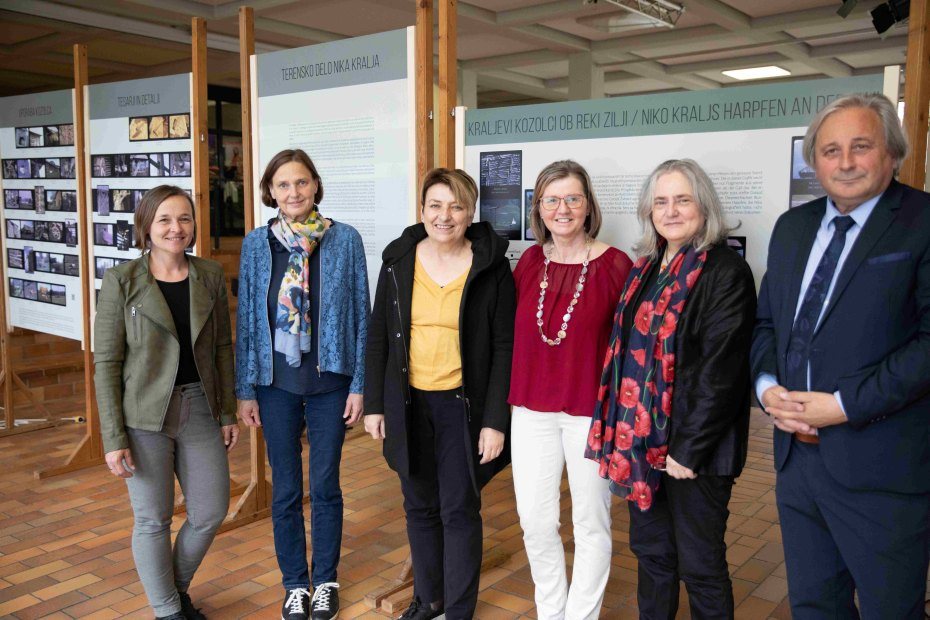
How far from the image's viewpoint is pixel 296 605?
2953 mm

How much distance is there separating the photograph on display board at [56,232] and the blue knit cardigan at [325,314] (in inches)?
110

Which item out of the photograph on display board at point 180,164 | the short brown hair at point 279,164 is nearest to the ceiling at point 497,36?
the photograph on display board at point 180,164

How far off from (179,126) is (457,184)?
224cm

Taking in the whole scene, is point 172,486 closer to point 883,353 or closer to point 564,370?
point 564,370

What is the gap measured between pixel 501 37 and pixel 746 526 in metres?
7.56

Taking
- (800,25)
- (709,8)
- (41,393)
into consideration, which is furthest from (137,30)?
(800,25)

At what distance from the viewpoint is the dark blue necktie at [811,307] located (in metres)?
1.92

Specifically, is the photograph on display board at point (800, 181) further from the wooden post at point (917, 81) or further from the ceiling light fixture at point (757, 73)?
the ceiling light fixture at point (757, 73)

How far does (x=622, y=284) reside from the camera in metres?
2.49

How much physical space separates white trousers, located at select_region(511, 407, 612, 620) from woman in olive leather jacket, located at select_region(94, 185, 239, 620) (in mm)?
1118

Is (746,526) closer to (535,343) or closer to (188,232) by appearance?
(535,343)

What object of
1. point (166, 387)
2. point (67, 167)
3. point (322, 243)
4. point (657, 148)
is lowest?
point (166, 387)

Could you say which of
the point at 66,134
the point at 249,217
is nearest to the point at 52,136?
the point at 66,134

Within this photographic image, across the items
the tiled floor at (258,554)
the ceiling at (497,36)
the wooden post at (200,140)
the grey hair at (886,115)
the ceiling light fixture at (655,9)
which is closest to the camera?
the grey hair at (886,115)
